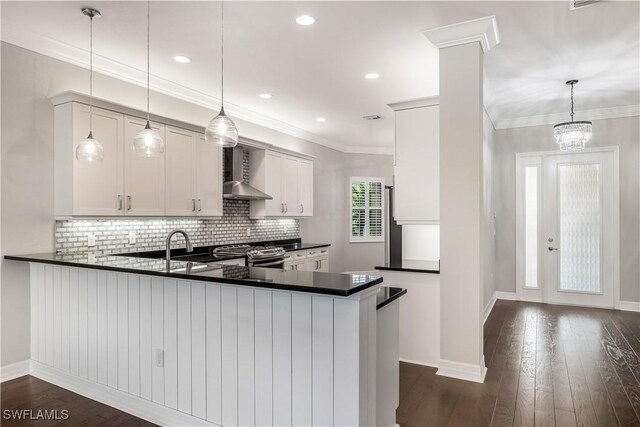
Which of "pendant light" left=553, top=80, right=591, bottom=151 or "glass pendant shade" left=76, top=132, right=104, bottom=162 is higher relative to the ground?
"pendant light" left=553, top=80, right=591, bottom=151

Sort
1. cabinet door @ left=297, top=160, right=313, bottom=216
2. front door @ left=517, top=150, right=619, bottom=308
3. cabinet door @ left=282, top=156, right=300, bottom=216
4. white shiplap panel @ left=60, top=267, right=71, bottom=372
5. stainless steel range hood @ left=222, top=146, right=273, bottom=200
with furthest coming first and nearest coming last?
cabinet door @ left=297, top=160, right=313, bottom=216 < cabinet door @ left=282, top=156, right=300, bottom=216 < front door @ left=517, top=150, right=619, bottom=308 < stainless steel range hood @ left=222, top=146, right=273, bottom=200 < white shiplap panel @ left=60, top=267, right=71, bottom=372

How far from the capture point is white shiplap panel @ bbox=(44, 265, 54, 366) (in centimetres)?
307

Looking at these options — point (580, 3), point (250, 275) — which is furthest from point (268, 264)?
point (580, 3)

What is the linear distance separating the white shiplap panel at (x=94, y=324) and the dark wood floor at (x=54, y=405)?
18 cm

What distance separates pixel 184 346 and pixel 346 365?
1.09 m

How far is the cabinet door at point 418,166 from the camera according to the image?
3762 mm

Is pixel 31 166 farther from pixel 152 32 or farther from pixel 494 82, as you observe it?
pixel 494 82

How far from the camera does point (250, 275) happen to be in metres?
2.10

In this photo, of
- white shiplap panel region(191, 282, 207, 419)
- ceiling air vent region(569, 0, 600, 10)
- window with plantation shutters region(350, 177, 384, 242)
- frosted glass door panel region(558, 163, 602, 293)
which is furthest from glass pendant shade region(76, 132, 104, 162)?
frosted glass door panel region(558, 163, 602, 293)

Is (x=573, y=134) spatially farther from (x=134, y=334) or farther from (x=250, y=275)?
(x=134, y=334)

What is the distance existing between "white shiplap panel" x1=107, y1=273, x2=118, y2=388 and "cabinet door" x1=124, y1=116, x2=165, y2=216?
3.67ft

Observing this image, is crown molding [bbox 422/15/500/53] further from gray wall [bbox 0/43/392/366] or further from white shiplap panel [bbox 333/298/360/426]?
gray wall [bbox 0/43/392/366]

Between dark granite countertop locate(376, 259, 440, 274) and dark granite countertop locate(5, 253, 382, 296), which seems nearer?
dark granite countertop locate(5, 253, 382, 296)

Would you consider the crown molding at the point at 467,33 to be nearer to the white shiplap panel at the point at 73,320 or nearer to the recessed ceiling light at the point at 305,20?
the recessed ceiling light at the point at 305,20
